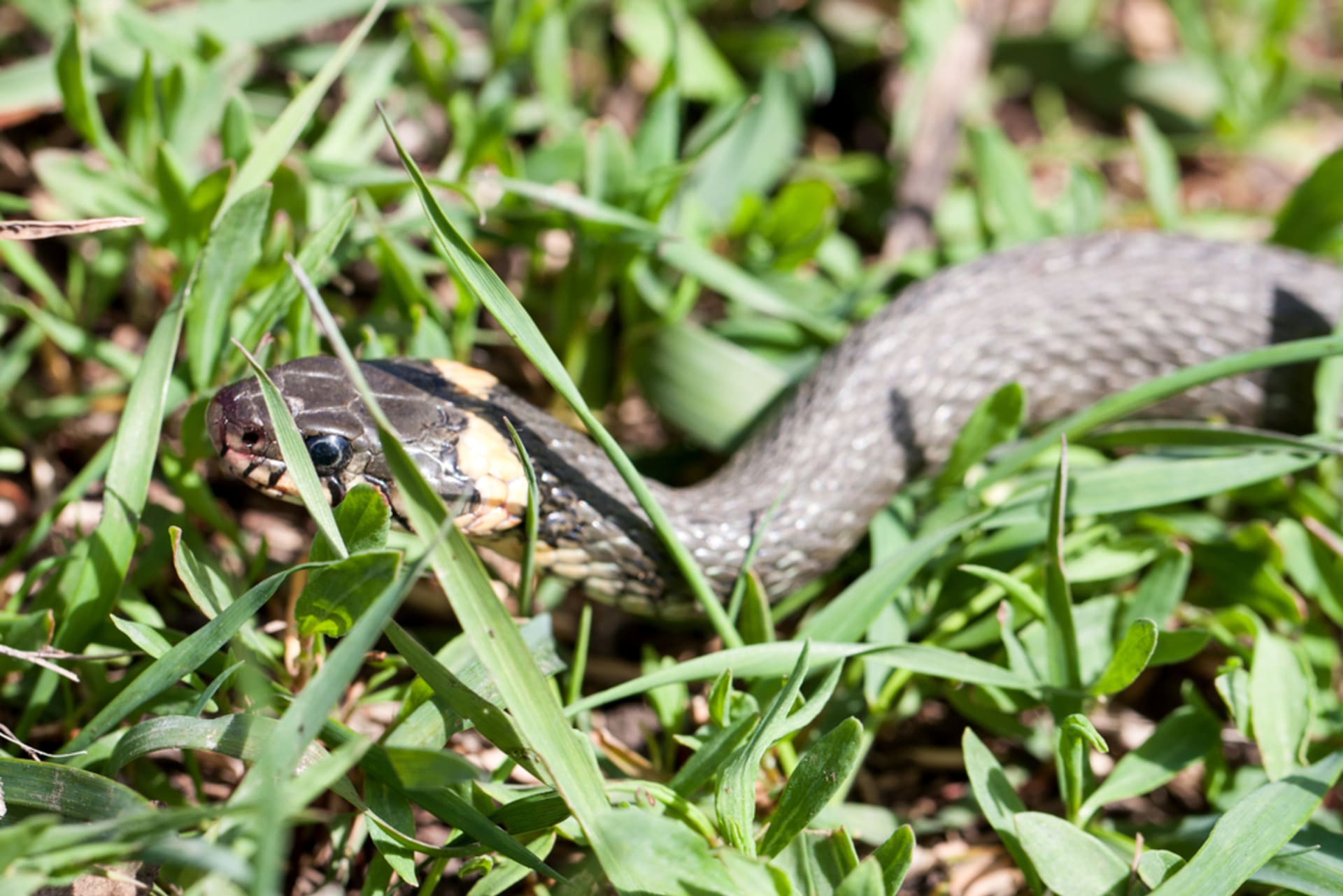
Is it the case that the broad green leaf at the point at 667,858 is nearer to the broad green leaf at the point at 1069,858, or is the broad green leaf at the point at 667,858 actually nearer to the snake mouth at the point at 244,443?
the broad green leaf at the point at 1069,858

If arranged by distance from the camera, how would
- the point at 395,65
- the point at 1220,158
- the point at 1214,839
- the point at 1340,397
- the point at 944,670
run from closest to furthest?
the point at 1214,839, the point at 944,670, the point at 1340,397, the point at 395,65, the point at 1220,158

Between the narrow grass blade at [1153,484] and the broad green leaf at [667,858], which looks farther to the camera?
the narrow grass blade at [1153,484]

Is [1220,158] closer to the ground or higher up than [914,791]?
higher up

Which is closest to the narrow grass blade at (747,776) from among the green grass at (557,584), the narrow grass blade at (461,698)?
the green grass at (557,584)

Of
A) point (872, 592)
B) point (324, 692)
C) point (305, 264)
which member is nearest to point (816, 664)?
point (872, 592)

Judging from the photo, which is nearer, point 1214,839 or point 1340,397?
point 1214,839

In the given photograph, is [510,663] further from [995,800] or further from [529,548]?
[995,800]

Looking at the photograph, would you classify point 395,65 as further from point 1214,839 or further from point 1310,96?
point 1310,96

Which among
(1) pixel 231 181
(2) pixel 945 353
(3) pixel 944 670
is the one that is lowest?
(3) pixel 944 670

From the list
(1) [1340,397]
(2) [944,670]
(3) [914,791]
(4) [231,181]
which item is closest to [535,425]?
(4) [231,181]
